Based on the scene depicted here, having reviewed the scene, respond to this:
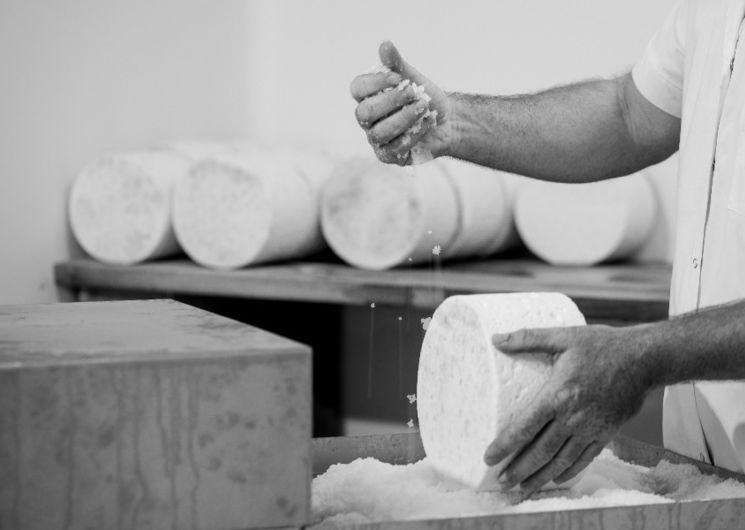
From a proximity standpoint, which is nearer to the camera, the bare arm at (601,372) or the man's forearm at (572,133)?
the bare arm at (601,372)

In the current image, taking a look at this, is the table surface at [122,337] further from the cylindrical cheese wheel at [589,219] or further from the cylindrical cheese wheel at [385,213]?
the cylindrical cheese wheel at [589,219]

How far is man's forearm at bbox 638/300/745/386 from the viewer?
3.67 ft

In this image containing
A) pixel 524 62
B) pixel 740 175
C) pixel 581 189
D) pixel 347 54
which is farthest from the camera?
pixel 347 54

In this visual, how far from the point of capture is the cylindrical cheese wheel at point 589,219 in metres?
2.72

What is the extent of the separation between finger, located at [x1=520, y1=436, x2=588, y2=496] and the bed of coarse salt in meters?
0.02

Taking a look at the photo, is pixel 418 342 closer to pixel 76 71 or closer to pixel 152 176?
pixel 152 176

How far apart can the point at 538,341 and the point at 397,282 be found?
1.37 meters

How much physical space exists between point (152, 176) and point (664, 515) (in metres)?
2.00

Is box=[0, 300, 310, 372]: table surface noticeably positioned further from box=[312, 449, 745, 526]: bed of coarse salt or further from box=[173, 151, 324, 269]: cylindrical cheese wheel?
box=[173, 151, 324, 269]: cylindrical cheese wheel

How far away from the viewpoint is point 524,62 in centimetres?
300

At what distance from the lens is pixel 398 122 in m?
1.52

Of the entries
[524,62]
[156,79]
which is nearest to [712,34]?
[524,62]

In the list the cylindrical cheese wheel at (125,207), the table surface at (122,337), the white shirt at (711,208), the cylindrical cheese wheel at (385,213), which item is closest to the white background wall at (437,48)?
the cylindrical cheese wheel at (385,213)

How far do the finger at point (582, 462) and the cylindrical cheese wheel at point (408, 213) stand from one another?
57.9 inches
